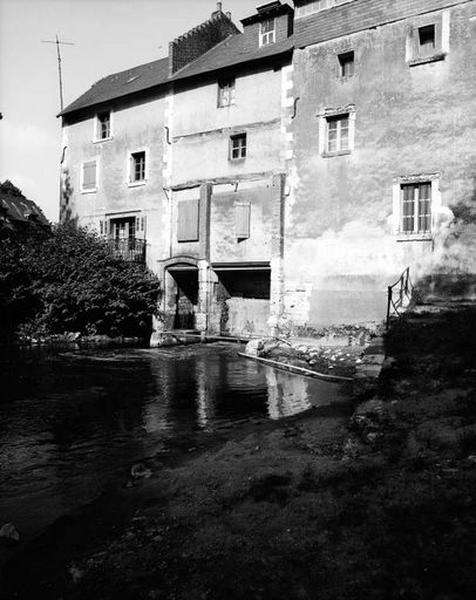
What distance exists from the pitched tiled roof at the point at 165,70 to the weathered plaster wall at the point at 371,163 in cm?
220

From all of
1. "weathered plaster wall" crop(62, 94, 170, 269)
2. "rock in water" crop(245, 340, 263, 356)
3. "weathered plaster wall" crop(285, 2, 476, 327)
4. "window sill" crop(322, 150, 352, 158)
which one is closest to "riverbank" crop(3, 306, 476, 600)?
"rock in water" crop(245, 340, 263, 356)

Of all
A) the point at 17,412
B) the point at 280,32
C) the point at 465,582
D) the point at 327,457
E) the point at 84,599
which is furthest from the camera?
the point at 280,32

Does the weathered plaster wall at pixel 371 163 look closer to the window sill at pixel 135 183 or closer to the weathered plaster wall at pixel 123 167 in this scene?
the weathered plaster wall at pixel 123 167

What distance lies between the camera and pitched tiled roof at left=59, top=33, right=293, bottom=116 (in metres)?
19.1

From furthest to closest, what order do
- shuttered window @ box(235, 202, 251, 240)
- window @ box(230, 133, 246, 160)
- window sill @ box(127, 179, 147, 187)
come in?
window sill @ box(127, 179, 147, 187), window @ box(230, 133, 246, 160), shuttered window @ box(235, 202, 251, 240)

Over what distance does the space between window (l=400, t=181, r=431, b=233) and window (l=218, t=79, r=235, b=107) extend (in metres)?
8.03

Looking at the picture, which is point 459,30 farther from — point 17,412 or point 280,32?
point 17,412

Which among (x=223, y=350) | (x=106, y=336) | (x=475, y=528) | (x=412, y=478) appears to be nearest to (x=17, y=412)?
(x=412, y=478)

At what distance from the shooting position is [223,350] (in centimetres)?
1719

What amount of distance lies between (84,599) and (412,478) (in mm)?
2646

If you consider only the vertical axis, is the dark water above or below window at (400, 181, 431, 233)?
below

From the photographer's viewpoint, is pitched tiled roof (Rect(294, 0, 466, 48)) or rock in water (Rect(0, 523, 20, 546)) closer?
rock in water (Rect(0, 523, 20, 546))

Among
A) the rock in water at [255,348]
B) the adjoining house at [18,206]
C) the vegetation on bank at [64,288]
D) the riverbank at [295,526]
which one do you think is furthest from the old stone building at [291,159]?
the adjoining house at [18,206]

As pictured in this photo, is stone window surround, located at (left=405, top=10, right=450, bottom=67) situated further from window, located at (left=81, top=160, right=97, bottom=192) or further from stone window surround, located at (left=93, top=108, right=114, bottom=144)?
window, located at (left=81, top=160, right=97, bottom=192)
